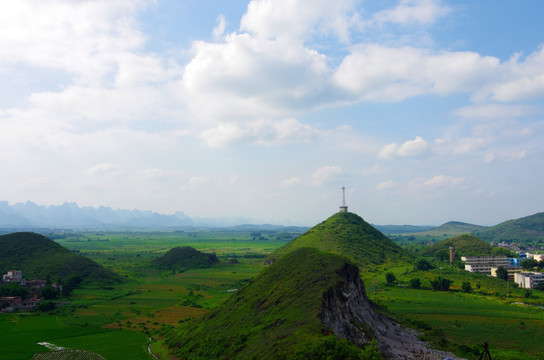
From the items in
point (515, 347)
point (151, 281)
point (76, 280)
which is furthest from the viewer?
point (151, 281)

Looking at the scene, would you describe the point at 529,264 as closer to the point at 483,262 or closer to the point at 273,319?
the point at 483,262

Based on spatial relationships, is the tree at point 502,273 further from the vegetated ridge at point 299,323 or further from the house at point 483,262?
the vegetated ridge at point 299,323

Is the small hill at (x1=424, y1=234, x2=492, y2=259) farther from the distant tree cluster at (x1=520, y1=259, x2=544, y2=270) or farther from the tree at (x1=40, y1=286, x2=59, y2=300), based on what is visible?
the tree at (x1=40, y1=286, x2=59, y2=300)

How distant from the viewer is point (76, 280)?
325ft

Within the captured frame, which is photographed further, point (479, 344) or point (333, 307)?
point (479, 344)

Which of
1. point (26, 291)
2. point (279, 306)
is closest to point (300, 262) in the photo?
point (279, 306)

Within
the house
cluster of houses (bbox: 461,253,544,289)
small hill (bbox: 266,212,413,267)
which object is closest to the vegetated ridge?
cluster of houses (bbox: 461,253,544,289)

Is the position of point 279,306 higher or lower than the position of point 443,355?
higher

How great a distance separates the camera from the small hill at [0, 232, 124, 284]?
105 m

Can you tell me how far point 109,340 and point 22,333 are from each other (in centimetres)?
1507

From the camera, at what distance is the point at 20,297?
7862 cm

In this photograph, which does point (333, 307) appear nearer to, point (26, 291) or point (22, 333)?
point (22, 333)

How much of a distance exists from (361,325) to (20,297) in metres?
72.5

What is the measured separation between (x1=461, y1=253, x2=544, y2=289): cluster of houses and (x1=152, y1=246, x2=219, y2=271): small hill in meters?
95.9
